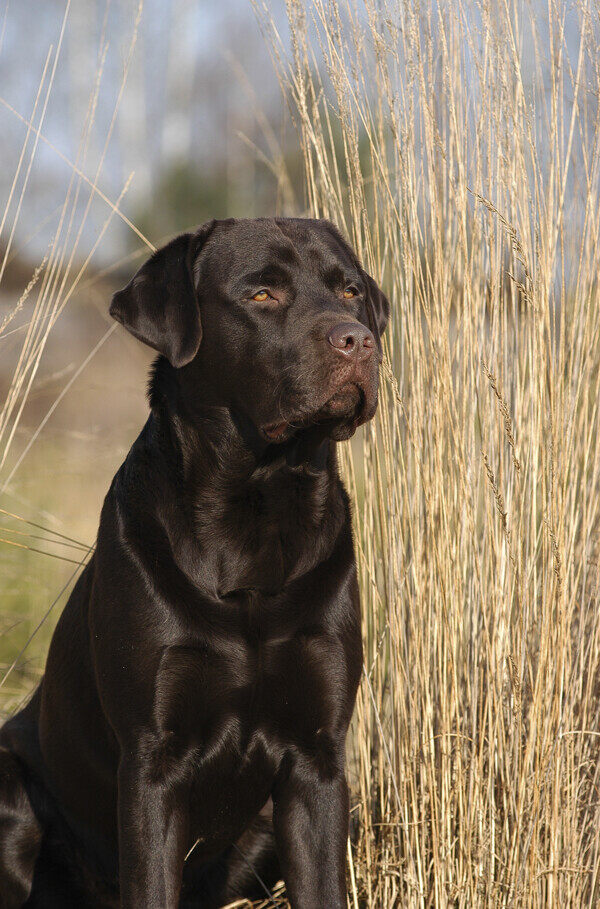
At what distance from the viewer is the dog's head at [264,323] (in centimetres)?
194

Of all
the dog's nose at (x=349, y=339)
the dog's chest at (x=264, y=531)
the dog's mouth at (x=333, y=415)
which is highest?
the dog's nose at (x=349, y=339)

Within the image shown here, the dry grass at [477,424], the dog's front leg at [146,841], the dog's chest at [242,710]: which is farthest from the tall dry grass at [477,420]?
the dog's front leg at [146,841]

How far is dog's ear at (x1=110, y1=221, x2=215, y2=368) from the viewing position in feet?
6.64

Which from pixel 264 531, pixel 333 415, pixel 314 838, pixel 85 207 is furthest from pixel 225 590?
pixel 85 207

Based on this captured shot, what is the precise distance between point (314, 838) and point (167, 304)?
1.18 meters

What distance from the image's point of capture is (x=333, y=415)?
1.98 metres

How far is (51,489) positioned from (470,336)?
11.2 feet

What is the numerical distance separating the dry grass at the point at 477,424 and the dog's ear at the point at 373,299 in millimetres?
53

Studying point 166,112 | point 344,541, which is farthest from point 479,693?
point 166,112

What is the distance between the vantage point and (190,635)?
6.32 feet

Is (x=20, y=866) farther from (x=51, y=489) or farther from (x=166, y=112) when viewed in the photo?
(x=166, y=112)

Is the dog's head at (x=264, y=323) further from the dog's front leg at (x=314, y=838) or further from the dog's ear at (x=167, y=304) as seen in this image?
the dog's front leg at (x=314, y=838)

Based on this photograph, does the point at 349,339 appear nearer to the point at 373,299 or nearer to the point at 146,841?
the point at 373,299

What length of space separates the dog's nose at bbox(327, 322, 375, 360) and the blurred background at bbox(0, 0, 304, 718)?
100 cm
